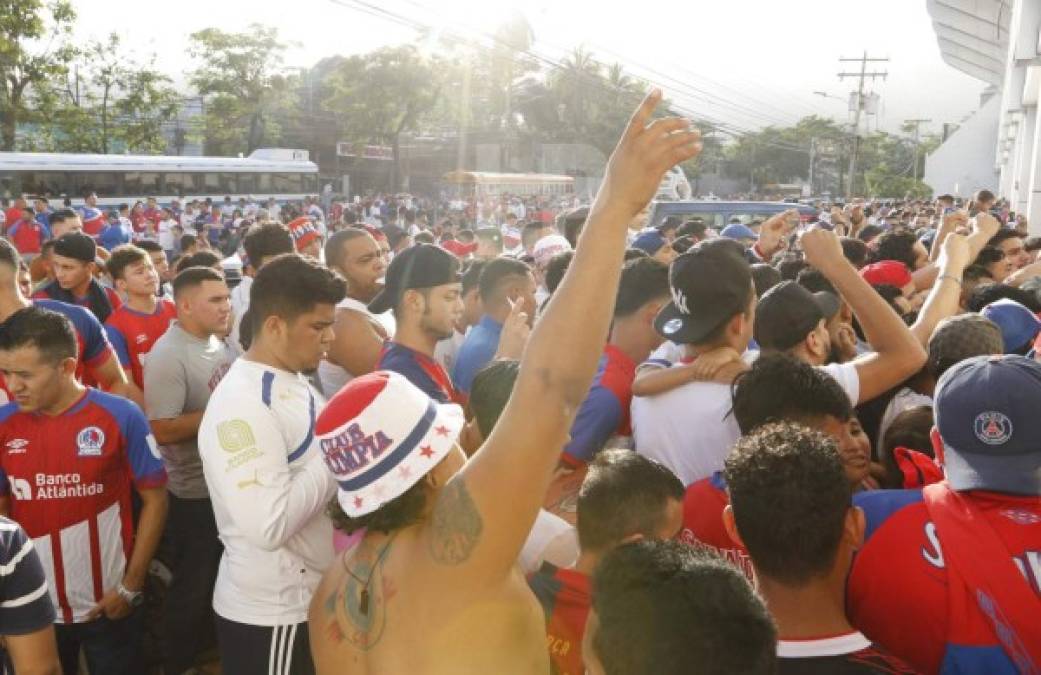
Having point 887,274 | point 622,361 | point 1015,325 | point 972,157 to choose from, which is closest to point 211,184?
point 887,274

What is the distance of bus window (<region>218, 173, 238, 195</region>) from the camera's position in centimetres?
3359

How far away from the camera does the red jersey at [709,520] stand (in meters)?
2.37

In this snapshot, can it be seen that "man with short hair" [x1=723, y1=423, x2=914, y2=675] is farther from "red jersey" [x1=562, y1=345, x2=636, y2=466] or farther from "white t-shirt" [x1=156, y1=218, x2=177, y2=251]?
"white t-shirt" [x1=156, y1=218, x2=177, y2=251]

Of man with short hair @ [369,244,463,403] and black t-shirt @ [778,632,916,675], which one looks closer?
black t-shirt @ [778,632,916,675]

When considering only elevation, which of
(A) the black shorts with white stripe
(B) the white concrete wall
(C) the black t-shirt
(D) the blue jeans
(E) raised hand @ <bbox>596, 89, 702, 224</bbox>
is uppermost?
(B) the white concrete wall

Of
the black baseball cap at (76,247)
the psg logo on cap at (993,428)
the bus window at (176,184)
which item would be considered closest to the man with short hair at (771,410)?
the psg logo on cap at (993,428)

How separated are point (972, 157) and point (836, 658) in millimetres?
56070

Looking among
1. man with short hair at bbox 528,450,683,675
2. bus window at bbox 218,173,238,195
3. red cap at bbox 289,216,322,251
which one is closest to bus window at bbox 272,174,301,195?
bus window at bbox 218,173,238,195

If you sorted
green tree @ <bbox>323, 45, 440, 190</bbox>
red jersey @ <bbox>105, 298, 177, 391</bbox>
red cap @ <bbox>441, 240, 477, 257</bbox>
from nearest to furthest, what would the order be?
red jersey @ <bbox>105, 298, 177, 391</bbox> < red cap @ <bbox>441, 240, 477, 257</bbox> < green tree @ <bbox>323, 45, 440, 190</bbox>

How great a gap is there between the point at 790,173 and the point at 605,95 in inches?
1656

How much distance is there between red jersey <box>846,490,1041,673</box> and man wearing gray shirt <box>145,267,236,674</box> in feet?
10.3

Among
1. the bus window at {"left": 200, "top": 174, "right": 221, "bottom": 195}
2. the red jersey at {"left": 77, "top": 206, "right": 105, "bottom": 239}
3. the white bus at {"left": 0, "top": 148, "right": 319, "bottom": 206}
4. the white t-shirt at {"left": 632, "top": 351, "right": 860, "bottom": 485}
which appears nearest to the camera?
the white t-shirt at {"left": 632, "top": 351, "right": 860, "bottom": 485}

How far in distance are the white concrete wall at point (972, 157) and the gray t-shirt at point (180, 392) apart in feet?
161

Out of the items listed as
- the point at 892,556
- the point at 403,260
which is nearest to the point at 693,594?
the point at 892,556
